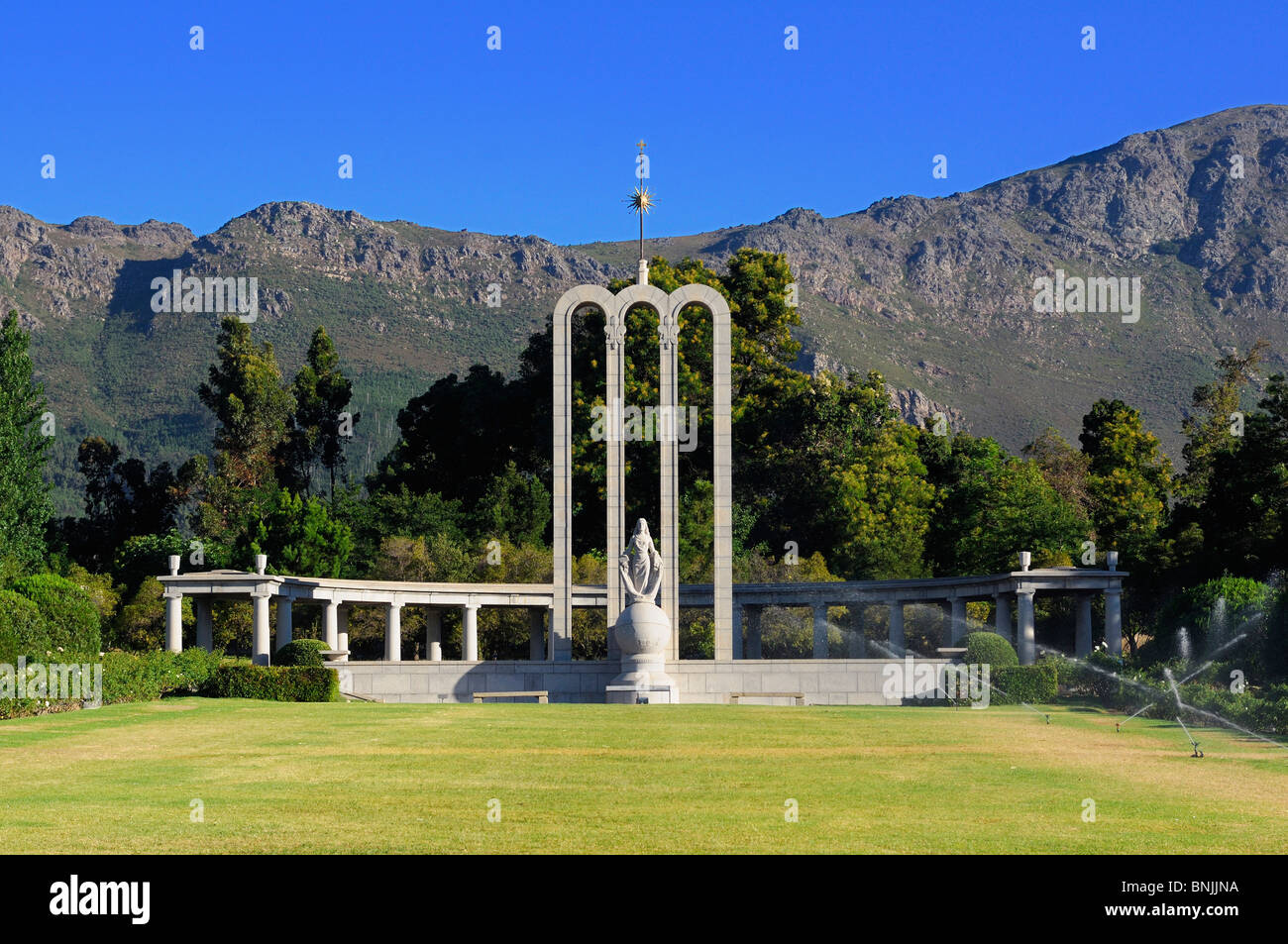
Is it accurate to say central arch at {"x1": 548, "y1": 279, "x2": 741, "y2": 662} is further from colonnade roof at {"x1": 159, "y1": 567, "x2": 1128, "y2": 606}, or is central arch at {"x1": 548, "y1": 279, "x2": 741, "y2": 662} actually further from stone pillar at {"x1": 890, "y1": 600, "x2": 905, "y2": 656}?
stone pillar at {"x1": 890, "y1": 600, "x2": 905, "y2": 656}

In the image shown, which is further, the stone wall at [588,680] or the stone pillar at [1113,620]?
the stone pillar at [1113,620]

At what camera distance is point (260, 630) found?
43.3 metres

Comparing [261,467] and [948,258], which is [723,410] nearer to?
[261,467]

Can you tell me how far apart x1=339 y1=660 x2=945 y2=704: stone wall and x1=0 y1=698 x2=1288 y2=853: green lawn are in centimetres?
1187

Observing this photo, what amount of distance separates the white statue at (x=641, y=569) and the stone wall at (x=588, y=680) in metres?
2.28

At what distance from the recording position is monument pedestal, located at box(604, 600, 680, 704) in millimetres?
38844

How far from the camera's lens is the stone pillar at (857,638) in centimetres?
5925

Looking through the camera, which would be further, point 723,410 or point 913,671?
point 723,410

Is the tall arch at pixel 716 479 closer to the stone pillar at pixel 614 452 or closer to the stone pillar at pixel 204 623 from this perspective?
the stone pillar at pixel 614 452

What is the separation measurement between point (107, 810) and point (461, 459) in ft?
199

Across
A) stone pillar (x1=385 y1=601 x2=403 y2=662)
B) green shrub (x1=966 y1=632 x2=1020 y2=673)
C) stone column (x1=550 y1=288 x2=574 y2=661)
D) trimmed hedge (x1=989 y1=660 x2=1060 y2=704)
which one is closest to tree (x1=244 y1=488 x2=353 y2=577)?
stone pillar (x1=385 y1=601 x2=403 y2=662)

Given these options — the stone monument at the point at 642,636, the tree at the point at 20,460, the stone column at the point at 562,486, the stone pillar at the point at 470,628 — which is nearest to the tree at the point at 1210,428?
the stone column at the point at 562,486
